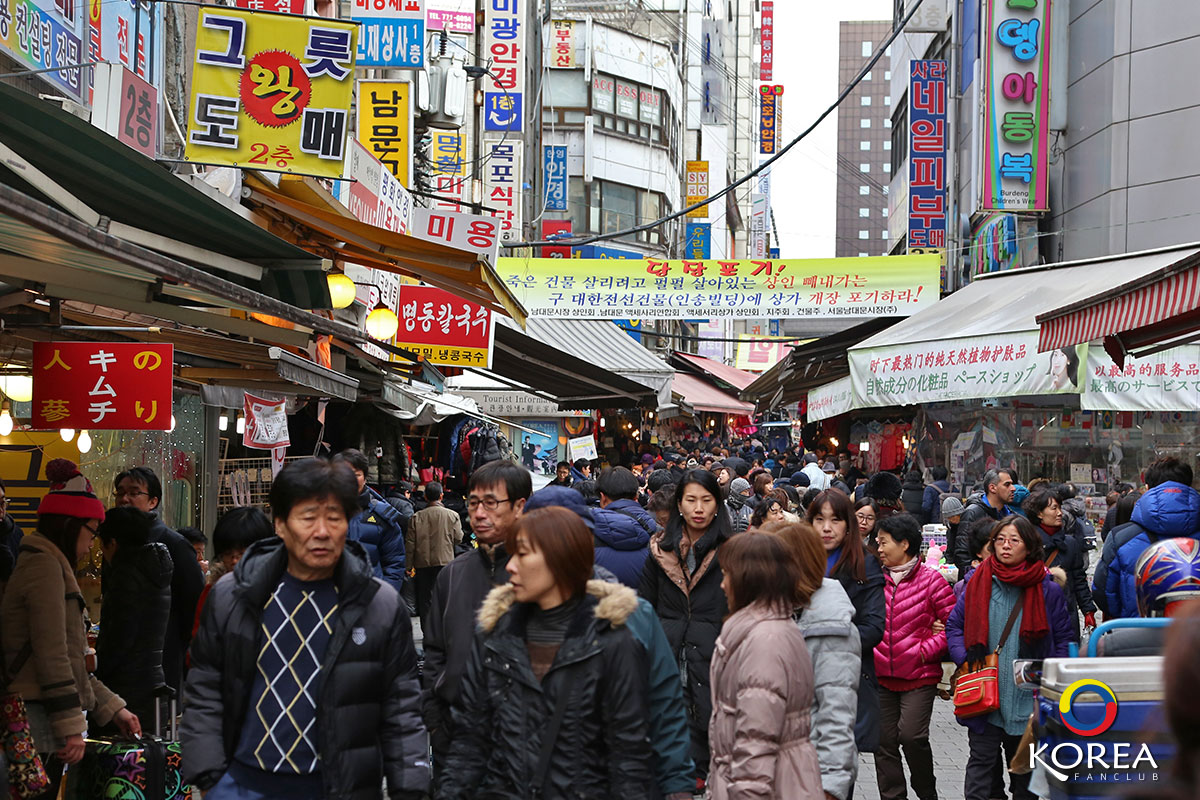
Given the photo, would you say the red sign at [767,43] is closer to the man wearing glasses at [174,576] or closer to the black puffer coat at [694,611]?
the man wearing glasses at [174,576]

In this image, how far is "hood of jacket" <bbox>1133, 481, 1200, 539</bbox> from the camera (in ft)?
22.5

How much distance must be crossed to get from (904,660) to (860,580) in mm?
632

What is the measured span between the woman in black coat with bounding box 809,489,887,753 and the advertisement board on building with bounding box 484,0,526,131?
17608 millimetres

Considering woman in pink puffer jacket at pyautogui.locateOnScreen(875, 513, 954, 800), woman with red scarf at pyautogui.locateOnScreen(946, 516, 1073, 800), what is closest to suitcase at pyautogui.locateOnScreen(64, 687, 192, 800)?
woman in pink puffer jacket at pyautogui.locateOnScreen(875, 513, 954, 800)

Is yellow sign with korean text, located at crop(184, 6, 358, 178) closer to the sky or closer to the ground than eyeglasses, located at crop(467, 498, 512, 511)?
closer to the sky

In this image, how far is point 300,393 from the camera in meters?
10.3

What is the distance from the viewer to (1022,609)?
6215 millimetres

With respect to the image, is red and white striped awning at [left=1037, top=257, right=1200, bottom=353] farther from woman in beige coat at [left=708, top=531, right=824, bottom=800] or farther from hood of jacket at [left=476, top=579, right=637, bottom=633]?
hood of jacket at [left=476, top=579, right=637, bottom=633]

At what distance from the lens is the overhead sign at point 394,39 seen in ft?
44.8

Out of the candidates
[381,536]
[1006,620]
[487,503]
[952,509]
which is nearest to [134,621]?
[381,536]

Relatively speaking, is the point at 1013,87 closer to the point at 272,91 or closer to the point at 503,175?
the point at 503,175

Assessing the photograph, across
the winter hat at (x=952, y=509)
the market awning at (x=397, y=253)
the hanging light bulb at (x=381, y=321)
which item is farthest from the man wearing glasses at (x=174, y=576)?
the winter hat at (x=952, y=509)

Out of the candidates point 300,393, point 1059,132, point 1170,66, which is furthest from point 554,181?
point 300,393

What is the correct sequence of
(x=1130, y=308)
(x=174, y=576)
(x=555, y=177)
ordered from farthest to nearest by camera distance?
(x=555, y=177)
(x=174, y=576)
(x=1130, y=308)
